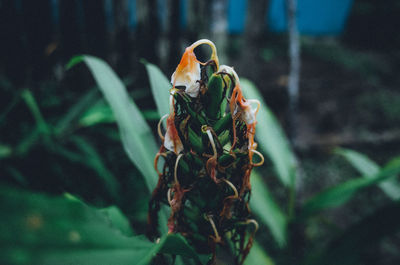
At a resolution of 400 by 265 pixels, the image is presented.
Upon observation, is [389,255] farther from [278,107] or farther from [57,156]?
[57,156]

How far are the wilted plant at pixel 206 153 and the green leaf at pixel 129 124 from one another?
0.29 ft

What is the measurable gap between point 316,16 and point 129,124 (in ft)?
13.8

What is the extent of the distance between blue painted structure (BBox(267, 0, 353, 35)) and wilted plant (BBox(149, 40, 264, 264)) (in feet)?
12.2

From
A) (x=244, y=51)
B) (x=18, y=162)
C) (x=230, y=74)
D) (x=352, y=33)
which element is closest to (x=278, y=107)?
(x=244, y=51)

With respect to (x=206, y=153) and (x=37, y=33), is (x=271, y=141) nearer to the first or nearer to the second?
(x=206, y=153)

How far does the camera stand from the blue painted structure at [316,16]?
369 centimetres

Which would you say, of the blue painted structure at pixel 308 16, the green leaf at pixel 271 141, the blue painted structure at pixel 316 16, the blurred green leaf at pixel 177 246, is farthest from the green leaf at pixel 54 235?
the blue painted structure at pixel 316 16

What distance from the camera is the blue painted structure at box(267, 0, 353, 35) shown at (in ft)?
12.1

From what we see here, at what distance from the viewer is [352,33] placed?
13.4 feet

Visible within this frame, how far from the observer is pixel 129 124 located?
0.51 metres

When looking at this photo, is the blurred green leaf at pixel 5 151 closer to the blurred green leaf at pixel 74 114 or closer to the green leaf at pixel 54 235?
the blurred green leaf at pixel 74 114

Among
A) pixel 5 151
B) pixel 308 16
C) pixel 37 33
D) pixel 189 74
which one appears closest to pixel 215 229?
pixel 189 74

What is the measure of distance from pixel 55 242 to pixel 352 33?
4902 millimetres

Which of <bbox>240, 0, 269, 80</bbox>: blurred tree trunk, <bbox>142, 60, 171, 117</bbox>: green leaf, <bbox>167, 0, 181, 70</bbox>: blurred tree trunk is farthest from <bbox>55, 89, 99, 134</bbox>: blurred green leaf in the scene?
<bbox>240, 0, 269, 80</bbox>: blurred tree trunk
